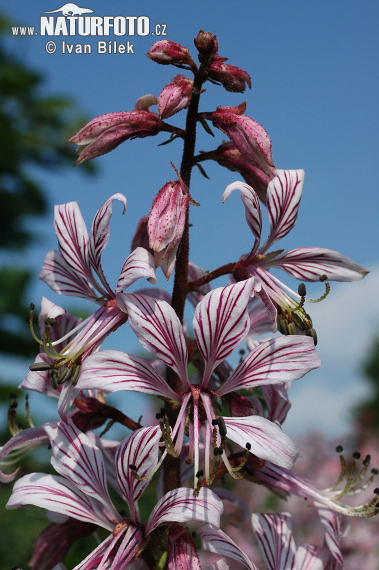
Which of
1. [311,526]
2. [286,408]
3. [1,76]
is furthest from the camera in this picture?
[1,76]

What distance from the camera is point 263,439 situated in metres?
1.51

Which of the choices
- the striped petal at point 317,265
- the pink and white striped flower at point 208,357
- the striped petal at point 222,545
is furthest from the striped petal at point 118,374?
the striped petal at point 317,265

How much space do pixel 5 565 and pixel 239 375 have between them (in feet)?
7.87

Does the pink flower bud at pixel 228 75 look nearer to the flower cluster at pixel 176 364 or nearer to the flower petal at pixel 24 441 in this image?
the flower cluster at pixel 176 364

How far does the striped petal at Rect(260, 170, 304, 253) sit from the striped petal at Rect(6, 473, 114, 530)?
2.53 feet

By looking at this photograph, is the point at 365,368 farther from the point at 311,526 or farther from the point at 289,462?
the point at 289,462

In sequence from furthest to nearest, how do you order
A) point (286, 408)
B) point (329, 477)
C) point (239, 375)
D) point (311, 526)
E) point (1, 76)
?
point (1, 76), point (329, 477), point (311, 526), point (286, 408), point (239, 375)

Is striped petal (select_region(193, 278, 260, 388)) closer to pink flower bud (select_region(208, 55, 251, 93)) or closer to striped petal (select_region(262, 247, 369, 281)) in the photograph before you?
striped petal (select_region(262, 247, 369, 281))

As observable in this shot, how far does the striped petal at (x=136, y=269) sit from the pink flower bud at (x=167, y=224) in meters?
0.03

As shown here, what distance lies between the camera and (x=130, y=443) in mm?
1525

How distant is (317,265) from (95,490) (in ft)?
2.57

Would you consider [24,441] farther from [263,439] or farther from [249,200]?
[249,200]

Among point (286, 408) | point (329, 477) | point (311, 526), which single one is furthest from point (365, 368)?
point (286, 408)

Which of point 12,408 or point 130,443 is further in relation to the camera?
point 12,408
